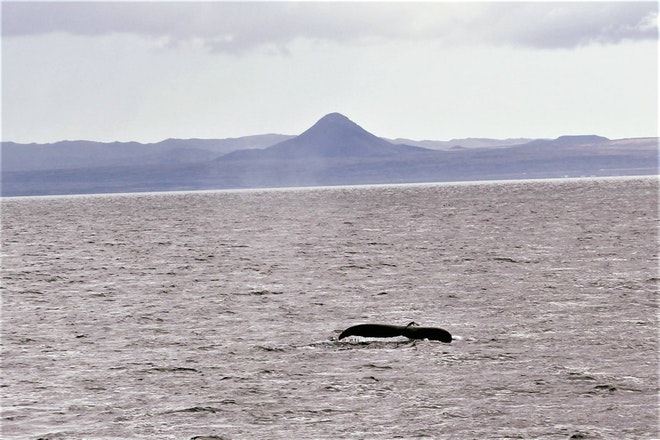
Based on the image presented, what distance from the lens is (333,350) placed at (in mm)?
27078

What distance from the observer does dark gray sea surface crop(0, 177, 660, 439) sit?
19469 millimetres

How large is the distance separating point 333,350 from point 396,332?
92.8 inches

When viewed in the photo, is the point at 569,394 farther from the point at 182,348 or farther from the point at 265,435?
the point at 182,348

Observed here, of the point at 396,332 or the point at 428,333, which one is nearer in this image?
the point at 428,333

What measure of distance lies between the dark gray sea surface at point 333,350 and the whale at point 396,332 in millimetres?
311

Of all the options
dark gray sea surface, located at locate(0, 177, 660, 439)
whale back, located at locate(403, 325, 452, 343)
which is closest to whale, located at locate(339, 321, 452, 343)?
whale back, located at locate(403, 325, 452, 343)

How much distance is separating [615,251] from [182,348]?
122 ft

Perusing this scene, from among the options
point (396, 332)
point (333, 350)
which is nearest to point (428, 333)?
point (396, 332)

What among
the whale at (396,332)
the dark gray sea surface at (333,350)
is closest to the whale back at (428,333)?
the whale at (396,332)

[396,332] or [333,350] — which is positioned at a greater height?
[396,332]

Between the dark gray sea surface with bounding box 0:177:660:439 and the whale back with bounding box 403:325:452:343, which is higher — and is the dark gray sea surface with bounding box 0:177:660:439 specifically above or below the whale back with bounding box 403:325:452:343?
below

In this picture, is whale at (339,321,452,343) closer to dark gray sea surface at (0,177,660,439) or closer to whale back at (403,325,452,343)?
whale back at (403,325,452,343)

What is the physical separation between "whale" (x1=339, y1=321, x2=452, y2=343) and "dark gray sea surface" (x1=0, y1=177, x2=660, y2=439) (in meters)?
0.31

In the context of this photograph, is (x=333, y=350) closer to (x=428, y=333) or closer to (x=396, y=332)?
(x=396, y=332)
